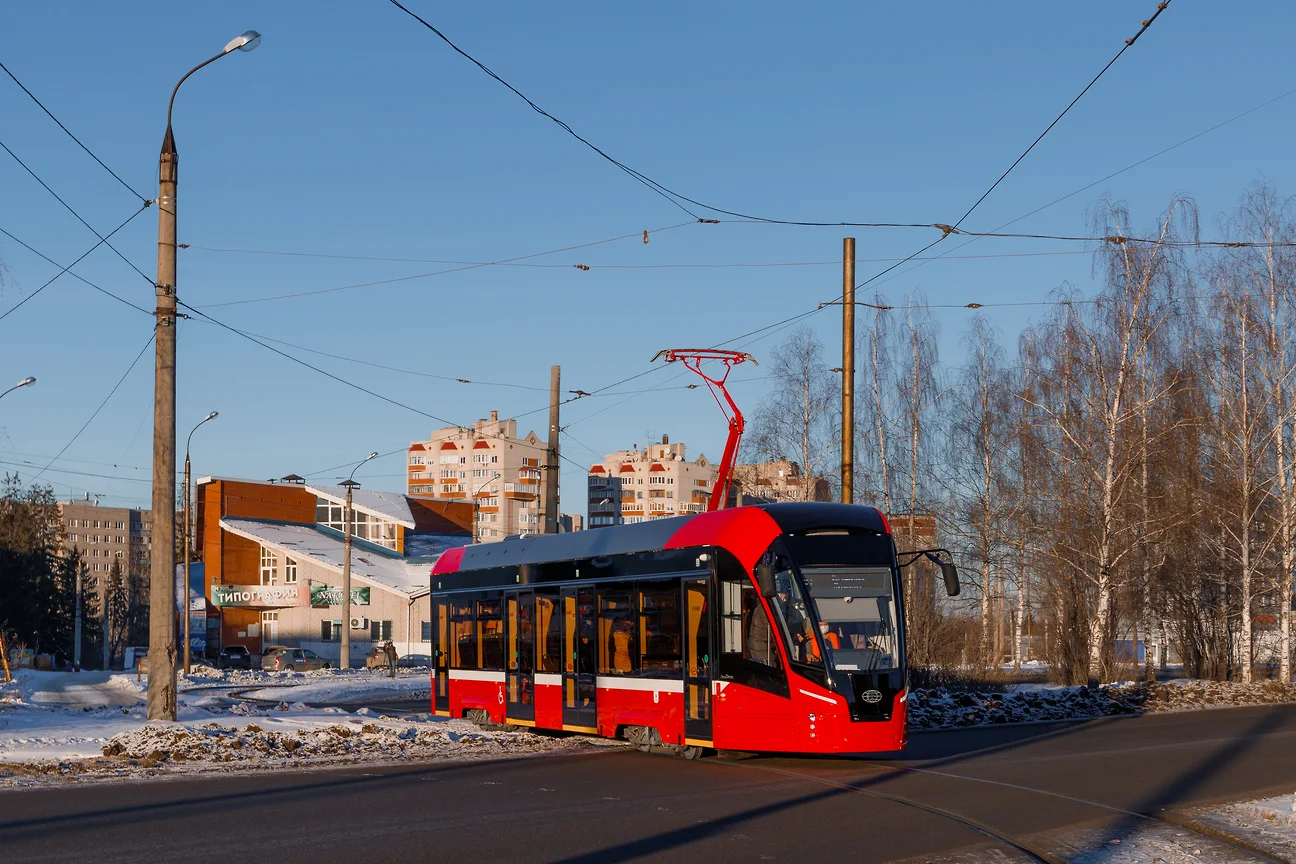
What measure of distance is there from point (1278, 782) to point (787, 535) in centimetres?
610

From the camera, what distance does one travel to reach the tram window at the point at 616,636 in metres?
18.9

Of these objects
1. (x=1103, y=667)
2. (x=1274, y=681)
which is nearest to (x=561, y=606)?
(x=1103, y=667)

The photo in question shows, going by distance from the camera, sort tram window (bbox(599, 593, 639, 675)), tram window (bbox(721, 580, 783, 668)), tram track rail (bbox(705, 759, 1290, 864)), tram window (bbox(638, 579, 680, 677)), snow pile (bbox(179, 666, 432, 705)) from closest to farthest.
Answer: tram track rail (bbox(705, 759, 1290, 864)) < tram window (bbox(721, 580, 783, 668)) < tram window (bbox(638, 579, 680, 677)) < tram window (bbox(599, 593, 639, 675)) < snow pile (bbox(179, 666, 432, 705))

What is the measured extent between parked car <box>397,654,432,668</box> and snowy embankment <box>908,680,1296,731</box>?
39103 mm

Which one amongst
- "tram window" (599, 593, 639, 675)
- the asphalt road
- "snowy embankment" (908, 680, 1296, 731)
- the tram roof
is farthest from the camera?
"snowy embankment" (908, 680, 1296, 731)

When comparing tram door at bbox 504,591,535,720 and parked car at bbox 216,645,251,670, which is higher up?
tram door at bbox 504,591,535,720

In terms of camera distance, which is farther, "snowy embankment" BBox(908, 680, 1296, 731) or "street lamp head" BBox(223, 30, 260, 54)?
"snowy embankment" BBox(908, 680, 1296, 731)

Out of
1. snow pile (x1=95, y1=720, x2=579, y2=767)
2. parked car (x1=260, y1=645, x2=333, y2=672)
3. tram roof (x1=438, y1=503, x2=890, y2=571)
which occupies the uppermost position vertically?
tram roof (x1=438, y1=503, x2=890, y2=571)

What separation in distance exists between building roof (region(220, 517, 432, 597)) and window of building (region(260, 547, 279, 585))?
1.36 metres

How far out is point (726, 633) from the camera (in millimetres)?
17203

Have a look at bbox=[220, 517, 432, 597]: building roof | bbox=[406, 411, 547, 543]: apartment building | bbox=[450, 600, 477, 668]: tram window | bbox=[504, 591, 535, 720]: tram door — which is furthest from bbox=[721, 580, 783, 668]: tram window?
bbox=[406, 411, 547, 543]: apartment building

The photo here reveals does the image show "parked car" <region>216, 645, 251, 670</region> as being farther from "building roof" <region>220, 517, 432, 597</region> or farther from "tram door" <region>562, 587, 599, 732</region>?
"tram door" <region>562, 587, 599, 732</region>

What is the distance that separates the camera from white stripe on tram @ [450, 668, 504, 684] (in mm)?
22297

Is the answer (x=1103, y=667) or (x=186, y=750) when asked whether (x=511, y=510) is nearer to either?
(x=1103, y=667)
